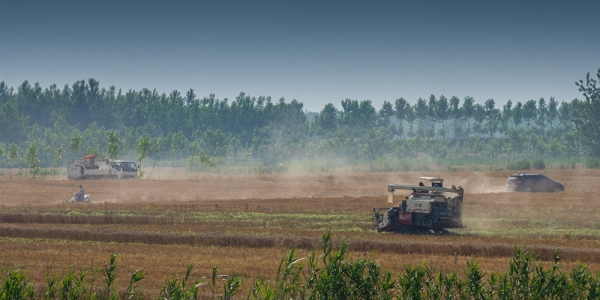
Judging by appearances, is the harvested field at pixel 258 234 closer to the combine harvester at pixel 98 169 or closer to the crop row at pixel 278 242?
the crop row at pixel 278 242

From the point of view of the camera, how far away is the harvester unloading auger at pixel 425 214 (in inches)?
1363

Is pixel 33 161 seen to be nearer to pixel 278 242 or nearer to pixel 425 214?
pixel 278 242

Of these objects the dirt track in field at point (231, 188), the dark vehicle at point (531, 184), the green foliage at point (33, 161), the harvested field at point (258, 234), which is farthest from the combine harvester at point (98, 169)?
the dark vehicle at point (531, 184)

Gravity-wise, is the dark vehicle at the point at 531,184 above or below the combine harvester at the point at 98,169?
below

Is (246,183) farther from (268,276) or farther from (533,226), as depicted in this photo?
(268,276)

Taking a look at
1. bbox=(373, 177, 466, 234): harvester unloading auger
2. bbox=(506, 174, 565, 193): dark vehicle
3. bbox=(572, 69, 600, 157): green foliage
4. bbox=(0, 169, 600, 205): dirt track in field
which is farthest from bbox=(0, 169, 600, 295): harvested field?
bbox=(572, 69, 600, 157): green foliage

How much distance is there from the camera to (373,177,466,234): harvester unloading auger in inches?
1363

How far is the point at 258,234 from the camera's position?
108 ft

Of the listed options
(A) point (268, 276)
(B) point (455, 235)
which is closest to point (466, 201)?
(B) point (455, 235)

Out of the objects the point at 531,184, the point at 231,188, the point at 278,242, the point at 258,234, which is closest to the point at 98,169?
the point at 231,188

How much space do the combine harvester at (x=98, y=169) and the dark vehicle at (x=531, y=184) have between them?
1510 inches

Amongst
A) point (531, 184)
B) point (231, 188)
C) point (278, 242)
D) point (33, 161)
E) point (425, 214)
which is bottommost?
point (278, 242)

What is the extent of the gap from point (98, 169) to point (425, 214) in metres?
50.0

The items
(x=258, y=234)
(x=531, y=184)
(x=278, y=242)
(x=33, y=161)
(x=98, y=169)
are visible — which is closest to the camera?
(x=278, y=242)
